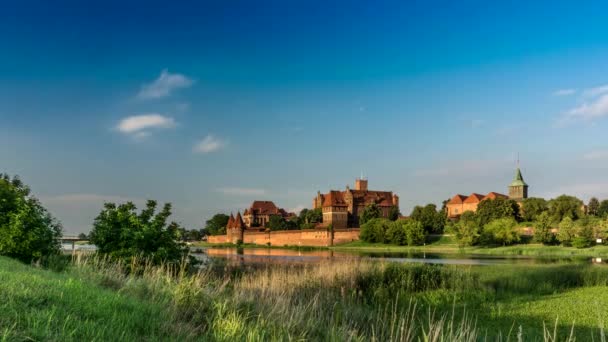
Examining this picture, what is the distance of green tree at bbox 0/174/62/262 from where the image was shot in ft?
44.7

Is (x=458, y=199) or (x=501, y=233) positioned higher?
(x=458, y=199)

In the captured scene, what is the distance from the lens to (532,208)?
96.4m

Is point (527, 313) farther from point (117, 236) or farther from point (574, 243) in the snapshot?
point (574, 243)

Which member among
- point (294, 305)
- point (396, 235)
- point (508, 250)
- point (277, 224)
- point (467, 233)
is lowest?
point (508, 250)

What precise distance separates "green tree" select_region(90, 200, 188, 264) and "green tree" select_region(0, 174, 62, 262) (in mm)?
1379

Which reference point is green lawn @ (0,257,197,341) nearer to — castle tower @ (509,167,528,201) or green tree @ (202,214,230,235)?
green tree @ (202,214,230,235)

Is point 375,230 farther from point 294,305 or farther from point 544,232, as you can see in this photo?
point 294,305

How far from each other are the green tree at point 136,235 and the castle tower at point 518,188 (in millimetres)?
129950

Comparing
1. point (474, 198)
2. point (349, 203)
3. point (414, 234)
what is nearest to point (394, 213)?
point (349, 203)

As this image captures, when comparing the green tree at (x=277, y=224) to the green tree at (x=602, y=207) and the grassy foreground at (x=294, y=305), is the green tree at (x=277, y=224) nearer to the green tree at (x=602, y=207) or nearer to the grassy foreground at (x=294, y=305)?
the green tree at (x=602, y=207)

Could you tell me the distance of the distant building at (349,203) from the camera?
119 metres

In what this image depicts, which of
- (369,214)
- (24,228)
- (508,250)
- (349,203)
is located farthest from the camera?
(349,203)

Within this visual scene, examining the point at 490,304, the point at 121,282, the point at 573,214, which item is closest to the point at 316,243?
the point at 573,214

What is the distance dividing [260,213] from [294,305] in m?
131
